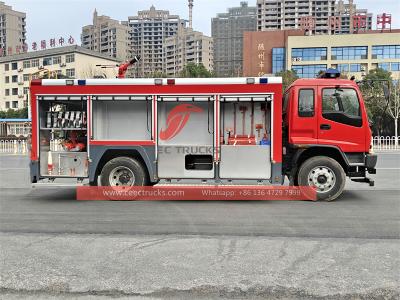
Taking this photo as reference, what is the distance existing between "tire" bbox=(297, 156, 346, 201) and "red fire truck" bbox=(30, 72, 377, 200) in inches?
0.8

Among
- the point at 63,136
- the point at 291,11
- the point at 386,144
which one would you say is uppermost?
the point at 291,11

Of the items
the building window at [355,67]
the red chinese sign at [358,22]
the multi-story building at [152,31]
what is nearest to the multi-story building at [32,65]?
the multi-story building at [152,31]

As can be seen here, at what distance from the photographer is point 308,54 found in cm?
8269

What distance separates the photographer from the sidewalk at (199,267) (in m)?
4.19

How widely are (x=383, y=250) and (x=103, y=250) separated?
11.5ft

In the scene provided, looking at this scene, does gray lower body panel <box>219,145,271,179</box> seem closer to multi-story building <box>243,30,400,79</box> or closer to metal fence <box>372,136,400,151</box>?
metal fence <box>372,136,400,151</box>

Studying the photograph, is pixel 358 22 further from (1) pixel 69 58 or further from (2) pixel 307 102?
(2) pixel 307 102

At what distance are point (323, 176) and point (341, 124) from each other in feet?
3.84

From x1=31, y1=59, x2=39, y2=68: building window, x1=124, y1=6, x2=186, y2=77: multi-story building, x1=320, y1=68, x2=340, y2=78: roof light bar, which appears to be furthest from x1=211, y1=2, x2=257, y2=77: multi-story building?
x1=320, y1=68, x2=340, y2=78: roof light bar

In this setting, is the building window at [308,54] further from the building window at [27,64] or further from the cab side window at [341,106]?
the cab side window at [341,106]

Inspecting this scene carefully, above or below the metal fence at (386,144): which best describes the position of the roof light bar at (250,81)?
above

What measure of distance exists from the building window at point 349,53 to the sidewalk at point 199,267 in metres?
81.2

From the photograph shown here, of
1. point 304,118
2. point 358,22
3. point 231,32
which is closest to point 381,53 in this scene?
point 358,22

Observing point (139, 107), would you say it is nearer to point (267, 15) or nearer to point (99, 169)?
point (99, 169)
